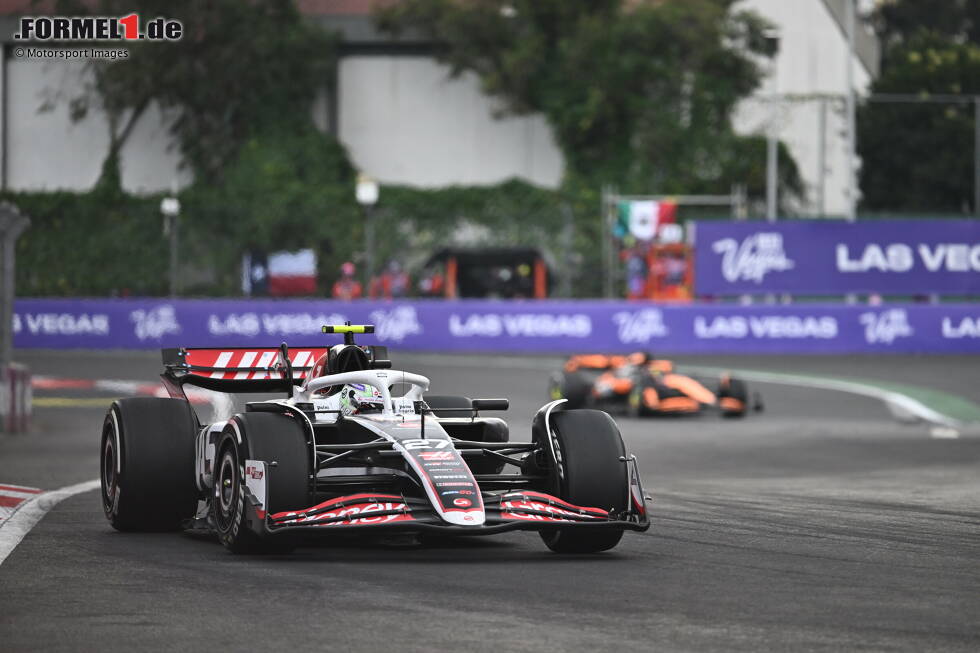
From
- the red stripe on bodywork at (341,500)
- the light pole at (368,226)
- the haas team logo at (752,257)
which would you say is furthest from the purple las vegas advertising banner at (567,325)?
the red stripe on bodywork at (341,500)

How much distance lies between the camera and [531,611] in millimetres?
8055

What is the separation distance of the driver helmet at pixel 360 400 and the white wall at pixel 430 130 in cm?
3865

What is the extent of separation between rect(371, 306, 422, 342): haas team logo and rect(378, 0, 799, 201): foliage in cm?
1434

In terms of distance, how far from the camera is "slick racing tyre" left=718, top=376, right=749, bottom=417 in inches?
959

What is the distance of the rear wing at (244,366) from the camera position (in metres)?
12.3

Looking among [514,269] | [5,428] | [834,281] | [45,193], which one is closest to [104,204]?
[45,193]

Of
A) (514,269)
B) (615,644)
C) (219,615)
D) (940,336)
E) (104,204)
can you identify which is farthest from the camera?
(104,204)

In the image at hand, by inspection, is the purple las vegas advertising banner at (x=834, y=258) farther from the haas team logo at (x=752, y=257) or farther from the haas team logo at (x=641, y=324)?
the haas team logo at (x=641, y=324)

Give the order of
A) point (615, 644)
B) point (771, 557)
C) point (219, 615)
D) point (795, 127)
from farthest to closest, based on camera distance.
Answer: point (795, 127), point (771, 557), point (219, 615), point (615, 644)

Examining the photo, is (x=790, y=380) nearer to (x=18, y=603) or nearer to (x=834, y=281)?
(x=834, y=281)

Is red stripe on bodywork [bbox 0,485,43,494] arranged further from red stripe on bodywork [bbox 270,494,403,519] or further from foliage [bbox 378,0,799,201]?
foliage [bbox 378,0,799,201]

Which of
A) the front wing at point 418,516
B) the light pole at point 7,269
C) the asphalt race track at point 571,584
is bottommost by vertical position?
the asphalt race track at point 571,584

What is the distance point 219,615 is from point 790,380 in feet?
76.2

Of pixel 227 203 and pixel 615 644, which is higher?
pixel 227 203
